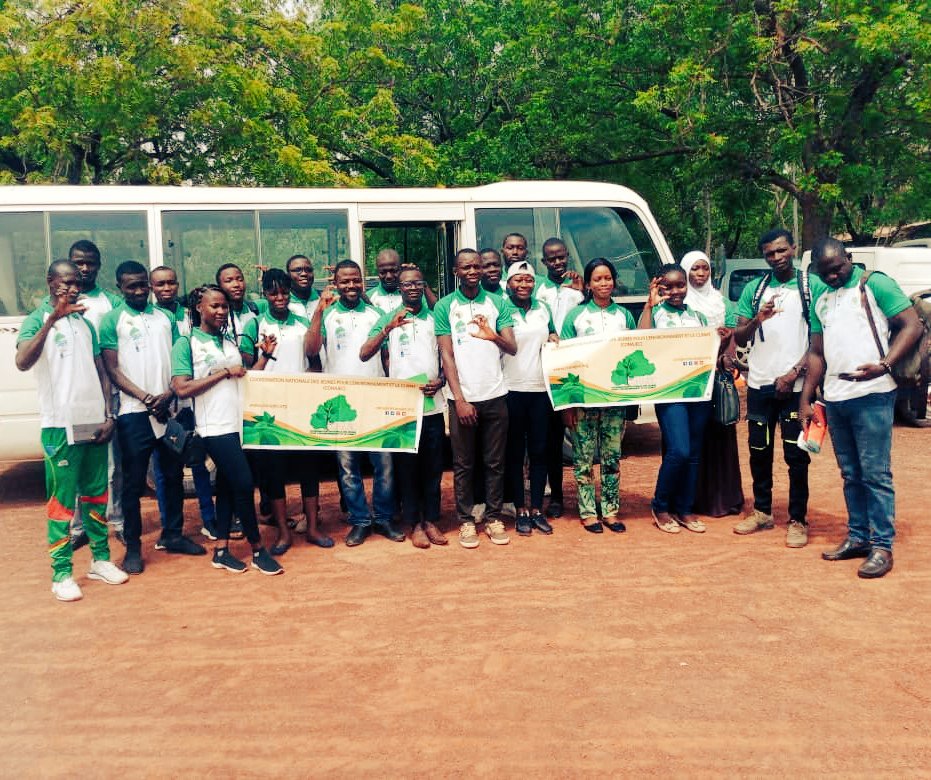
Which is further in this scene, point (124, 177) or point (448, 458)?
point (124, 177)

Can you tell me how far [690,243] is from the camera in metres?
26.2

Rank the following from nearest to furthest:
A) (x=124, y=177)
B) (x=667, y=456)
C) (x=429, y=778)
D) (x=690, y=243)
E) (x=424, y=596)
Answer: (x=429, y=778) < (x=424, y=596) < (x=667, y=456) < (x=124, y=177) < (x=690, y=243)

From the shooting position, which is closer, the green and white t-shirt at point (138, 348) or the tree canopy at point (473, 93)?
the green and white t-shirt at point (138, 348)

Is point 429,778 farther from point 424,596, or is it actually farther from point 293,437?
point 293,437

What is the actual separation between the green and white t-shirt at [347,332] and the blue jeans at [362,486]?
62 cm

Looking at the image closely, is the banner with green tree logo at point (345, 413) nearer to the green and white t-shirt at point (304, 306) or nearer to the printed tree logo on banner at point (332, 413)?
the printed tree logo on banner at point (332, 413)

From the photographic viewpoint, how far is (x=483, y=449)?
249 inches

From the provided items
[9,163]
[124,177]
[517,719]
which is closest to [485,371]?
[517,719]

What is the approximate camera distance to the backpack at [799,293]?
587 cm

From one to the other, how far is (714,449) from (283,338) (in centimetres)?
333

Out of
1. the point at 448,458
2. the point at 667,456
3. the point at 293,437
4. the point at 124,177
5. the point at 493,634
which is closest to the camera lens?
the point at 493,634

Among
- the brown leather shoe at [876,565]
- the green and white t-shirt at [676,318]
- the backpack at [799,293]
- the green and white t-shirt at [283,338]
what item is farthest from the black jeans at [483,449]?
the brown leather shoe at [876,565]

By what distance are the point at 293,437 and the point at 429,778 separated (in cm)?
302

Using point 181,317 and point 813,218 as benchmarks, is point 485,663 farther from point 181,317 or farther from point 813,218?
point 813,218
